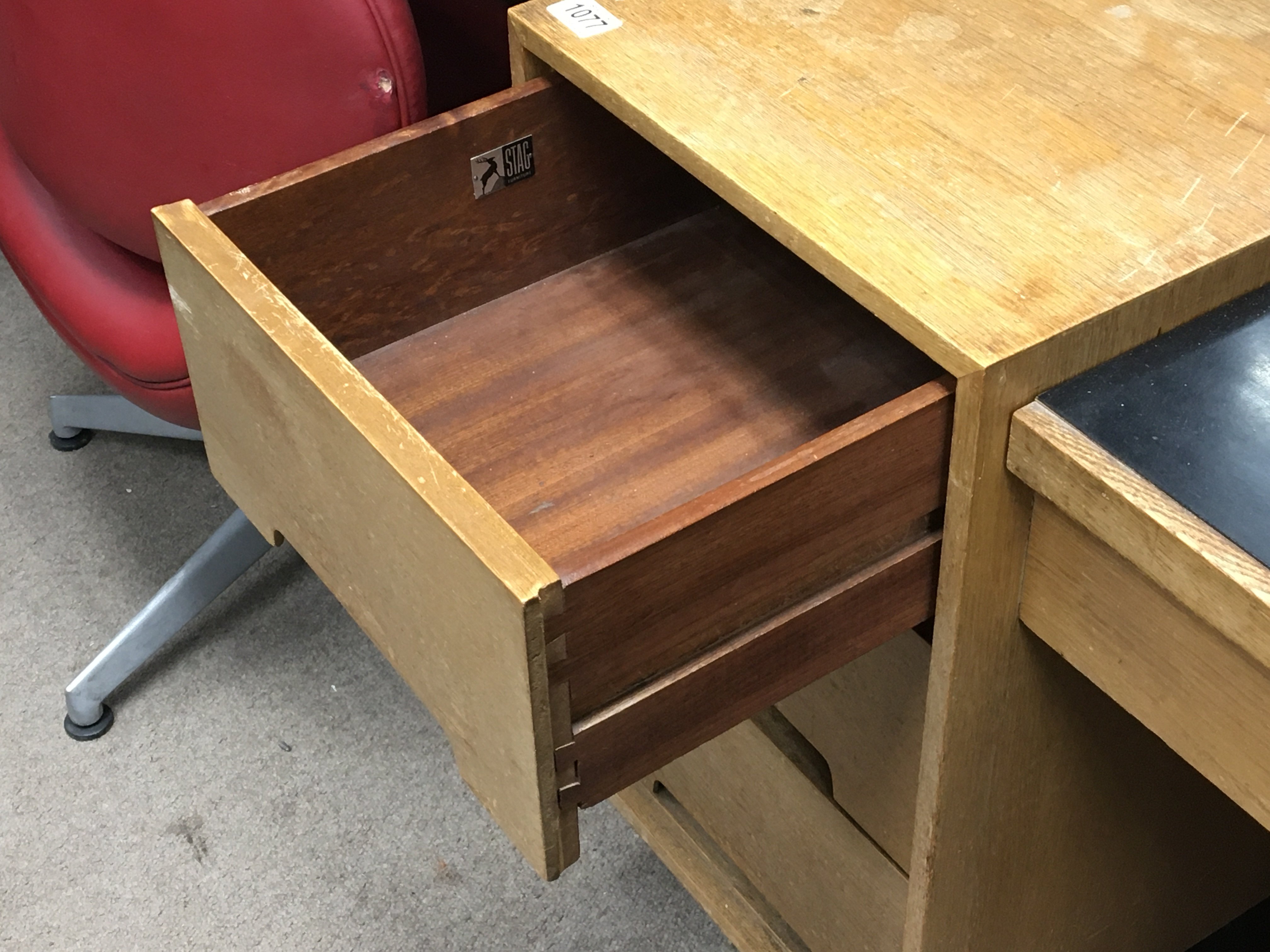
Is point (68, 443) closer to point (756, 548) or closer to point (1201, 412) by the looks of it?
point (756, 548)

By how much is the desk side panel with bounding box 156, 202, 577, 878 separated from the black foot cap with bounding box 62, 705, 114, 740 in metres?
0.63

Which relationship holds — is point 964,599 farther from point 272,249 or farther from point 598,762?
point 272,249

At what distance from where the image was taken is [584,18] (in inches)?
32.6

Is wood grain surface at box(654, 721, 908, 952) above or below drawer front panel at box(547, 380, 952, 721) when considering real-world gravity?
below

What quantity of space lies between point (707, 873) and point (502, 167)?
2.01 feet

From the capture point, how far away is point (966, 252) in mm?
663

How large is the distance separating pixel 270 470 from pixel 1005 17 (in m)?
0.48

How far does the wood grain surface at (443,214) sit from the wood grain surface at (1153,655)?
37 centimetres

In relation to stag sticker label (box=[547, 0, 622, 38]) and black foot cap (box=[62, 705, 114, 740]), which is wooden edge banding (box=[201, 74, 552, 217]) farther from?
black foot cap (box=[62, 705, 114, 740])

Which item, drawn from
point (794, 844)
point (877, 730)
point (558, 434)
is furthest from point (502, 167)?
point (794, 844)

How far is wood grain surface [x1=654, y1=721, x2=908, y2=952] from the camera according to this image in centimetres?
98

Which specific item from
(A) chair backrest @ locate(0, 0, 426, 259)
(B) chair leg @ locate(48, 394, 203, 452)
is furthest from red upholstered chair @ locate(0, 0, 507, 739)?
(B) chair leg @ locate(48, 394, 203, 452)

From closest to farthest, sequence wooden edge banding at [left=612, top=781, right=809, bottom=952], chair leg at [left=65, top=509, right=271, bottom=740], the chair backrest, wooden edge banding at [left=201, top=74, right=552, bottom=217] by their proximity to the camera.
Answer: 1. wooden edge banding at [left=201, top=74, right=552, bottom=217]
2. the chair backrest
3. wooden edge banding at [left=612, top=781, right=809, bottom=952]
4. chair leg at [left=65, top=509, right=271, bottom=740]

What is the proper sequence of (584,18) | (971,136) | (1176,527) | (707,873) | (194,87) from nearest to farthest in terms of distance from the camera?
1. (1176,527)
2. (971,136)
3. (584,18)
4. (194,87)
5. (707,873)
